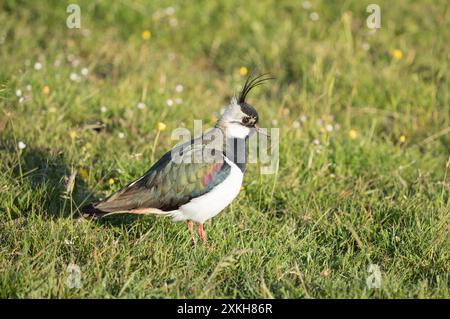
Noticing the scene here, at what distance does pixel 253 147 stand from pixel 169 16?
2.85m

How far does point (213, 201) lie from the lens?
455 centimetres

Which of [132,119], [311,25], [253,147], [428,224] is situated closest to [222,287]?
[428,224]

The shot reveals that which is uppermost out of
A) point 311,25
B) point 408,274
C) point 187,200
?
point 311,25

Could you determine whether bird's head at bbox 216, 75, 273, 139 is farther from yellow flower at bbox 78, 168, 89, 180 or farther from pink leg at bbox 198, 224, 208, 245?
yellow flower at bbox 78, 168, 89, 180

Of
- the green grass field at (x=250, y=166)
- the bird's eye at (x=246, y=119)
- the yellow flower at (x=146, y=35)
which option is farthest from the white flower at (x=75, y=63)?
the bird's eye at (x=246, y=119)

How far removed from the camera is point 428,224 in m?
4.81

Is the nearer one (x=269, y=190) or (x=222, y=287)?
(x=222, y=287)

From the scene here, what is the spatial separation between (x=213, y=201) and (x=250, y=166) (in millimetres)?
1306

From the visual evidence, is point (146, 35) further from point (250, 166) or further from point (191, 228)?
point (191, 228)

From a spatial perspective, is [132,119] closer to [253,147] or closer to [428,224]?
[253,147]

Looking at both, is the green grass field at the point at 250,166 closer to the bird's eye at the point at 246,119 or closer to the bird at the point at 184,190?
the bird at the point at 184,190

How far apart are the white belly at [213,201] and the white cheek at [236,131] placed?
1.45ft

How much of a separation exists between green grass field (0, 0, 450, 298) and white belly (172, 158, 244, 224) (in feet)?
0.65

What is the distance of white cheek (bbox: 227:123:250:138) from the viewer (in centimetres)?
506
